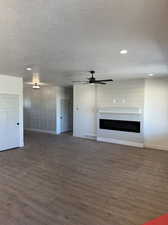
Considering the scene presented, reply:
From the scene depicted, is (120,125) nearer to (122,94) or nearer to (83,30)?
(122,94)

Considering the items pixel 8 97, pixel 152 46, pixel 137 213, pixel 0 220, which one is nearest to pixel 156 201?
pixel 137 213

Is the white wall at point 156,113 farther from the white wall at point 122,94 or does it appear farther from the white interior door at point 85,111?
the white interior door at point 85,111

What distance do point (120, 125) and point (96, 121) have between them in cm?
122

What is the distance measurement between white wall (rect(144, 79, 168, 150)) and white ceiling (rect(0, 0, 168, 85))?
8.84 feet

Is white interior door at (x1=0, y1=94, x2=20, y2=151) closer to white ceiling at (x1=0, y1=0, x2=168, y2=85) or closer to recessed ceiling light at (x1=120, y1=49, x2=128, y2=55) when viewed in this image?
white ceiling at (x1=0, y1=0, x2=168, y2=85)

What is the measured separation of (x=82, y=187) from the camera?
329cm

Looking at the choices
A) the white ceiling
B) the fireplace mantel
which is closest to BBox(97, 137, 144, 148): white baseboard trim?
the fireplace mantel

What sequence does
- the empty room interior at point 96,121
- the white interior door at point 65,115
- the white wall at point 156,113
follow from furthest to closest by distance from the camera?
the white interior door at point 65,115, the white wall at point 156,113, the empty room interior at point 96,121

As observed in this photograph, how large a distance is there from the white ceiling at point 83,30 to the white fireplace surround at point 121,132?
124 inches

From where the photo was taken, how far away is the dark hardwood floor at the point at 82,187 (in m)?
2.41

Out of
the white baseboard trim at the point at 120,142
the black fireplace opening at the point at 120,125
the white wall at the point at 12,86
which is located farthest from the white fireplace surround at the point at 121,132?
the white wall at the point at 12,86

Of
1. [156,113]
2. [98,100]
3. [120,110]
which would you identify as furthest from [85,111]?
[156,113]

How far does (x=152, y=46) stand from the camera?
287cm

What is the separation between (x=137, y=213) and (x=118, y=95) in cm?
509
